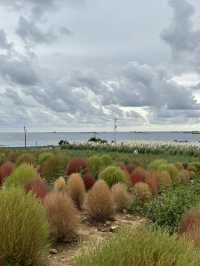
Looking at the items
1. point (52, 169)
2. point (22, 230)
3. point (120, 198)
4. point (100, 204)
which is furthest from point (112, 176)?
point (22, 230)

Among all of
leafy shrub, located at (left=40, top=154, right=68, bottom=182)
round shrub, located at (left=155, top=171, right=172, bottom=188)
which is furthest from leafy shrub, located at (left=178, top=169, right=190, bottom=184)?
leafy shrub, located at (left=40, top=154, right=68, bottom=182)

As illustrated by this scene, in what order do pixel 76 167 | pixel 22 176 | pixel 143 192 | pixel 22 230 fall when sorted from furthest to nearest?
pixel 76 167 < pixel 143 192 < pixel 22 176 < pixel 22 230

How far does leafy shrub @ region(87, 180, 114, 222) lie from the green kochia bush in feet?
15.6

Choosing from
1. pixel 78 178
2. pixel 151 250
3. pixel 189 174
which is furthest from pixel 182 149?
pixel 151 250

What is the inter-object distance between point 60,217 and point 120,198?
2.96 meters

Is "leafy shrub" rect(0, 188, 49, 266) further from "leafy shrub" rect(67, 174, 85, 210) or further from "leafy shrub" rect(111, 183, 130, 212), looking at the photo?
"leafy shrub" rect(111, 183, 130, 212)

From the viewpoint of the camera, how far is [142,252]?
3709 millimetres

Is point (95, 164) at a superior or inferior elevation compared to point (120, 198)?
superior

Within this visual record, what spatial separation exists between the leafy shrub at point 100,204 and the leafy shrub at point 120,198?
92 centimetres

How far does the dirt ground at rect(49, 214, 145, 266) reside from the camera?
646cm

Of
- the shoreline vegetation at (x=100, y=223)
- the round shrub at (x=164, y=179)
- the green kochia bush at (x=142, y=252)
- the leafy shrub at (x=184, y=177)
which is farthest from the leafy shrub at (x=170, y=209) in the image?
the leafy shrub at (x=184, y=177)

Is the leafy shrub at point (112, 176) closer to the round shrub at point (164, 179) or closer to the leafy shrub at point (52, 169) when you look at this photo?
the round shrub at point (164, 179)

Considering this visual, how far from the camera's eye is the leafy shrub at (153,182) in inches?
464

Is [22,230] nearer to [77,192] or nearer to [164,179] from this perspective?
[77,192]
